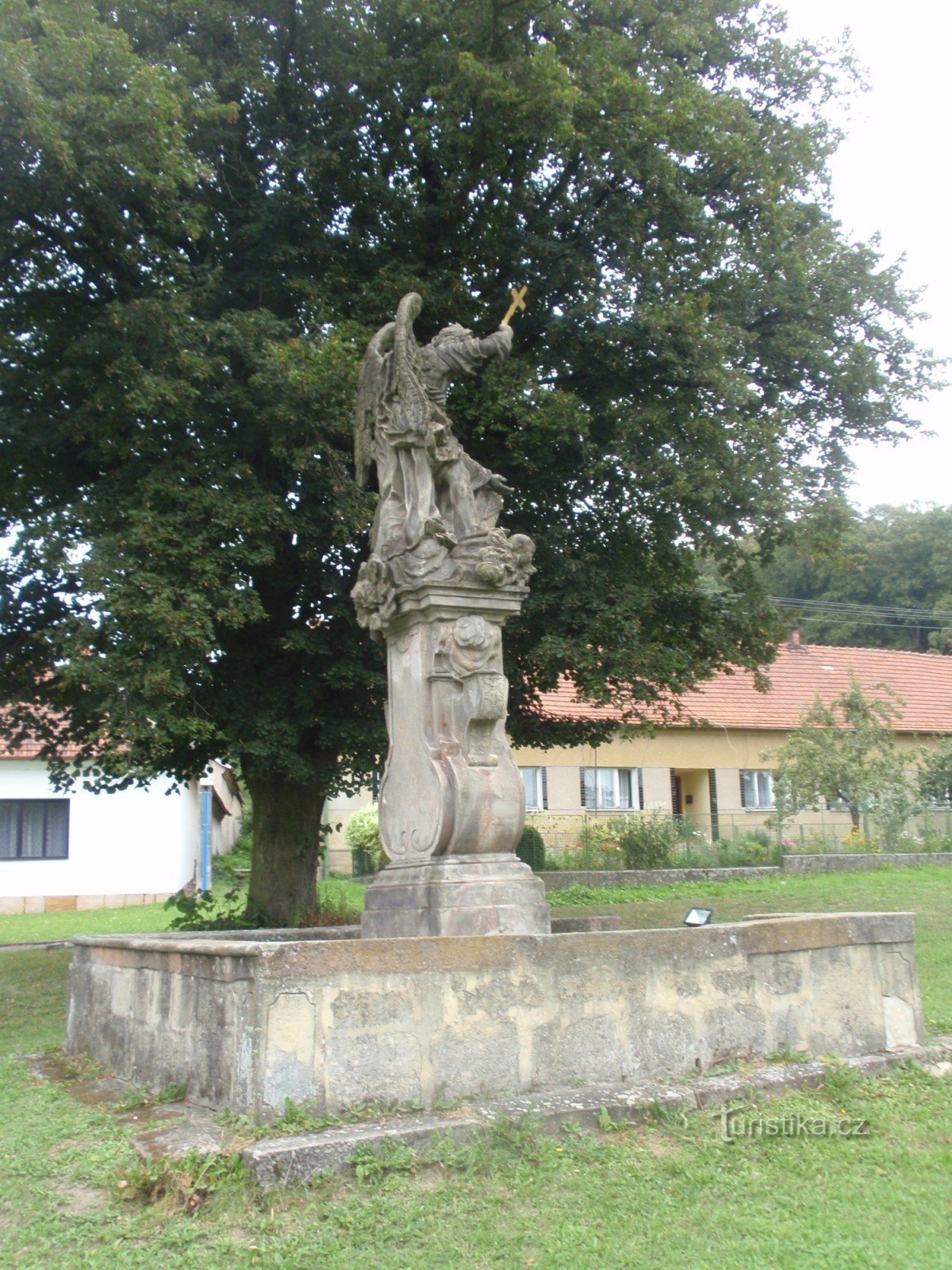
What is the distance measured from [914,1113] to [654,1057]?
138 centimetres

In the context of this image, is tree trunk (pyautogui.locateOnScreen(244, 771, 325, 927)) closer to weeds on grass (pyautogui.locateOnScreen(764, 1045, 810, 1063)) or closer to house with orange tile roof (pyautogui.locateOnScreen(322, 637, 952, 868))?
weeds on grass (pyautogui.locateOnScreen(764, 1045, 810, 1063))

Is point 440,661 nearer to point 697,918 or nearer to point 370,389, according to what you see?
point 370,389

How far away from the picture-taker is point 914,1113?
20.7ft

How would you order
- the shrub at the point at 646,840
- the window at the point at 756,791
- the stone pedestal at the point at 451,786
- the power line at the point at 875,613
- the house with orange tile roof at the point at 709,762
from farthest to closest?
the power line at the point at 875,613 < the window at the point at 756,791 < the house with orange tile roof at the point at 709,762 < the shrub at the point at 646,840 < the stone pedestal at the point at 451,786

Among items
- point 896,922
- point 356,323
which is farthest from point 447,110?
point 896,922

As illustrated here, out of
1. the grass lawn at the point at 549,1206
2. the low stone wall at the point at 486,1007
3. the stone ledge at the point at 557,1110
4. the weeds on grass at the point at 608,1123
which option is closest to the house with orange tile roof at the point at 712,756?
the low stone wall at the point at 486,1007

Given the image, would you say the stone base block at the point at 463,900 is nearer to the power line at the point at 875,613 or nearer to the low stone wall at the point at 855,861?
the low stone wall at the point at 855,861

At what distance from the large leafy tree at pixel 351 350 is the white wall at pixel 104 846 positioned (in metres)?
12.2

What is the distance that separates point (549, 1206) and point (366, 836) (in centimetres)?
2192

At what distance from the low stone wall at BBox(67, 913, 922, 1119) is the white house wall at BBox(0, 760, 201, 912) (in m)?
20.3

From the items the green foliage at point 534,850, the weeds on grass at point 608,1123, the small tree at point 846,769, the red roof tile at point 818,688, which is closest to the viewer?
the weeds on grass at point 608,1123

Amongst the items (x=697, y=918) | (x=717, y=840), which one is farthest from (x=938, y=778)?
(x=697, y=918)

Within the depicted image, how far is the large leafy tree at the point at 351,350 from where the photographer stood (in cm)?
1227

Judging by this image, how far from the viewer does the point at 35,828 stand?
88.1 feet
